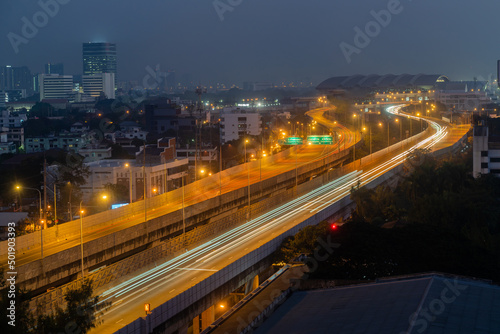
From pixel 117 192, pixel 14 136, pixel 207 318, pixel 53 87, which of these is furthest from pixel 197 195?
pixel 53 87

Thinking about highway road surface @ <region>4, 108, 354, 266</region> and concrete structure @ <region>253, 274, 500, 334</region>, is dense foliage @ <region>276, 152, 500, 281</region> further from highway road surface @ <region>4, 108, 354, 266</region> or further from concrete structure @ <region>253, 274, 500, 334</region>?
highway road surface @ <region>4, 108, 354, 266</region>

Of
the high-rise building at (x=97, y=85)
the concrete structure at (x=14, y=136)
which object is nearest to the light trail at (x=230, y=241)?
the concrete structure at (x=14, y=136)

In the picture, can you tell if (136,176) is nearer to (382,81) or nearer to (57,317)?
(57,317)

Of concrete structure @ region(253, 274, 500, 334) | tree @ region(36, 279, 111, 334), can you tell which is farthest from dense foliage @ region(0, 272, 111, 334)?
concrete structure @ region(253, 274, 500, 334)

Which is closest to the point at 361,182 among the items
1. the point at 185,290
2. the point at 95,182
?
the point at 95,182

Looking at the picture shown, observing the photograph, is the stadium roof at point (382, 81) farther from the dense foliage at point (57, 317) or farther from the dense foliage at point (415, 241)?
the dense foliage at point (57, 317)

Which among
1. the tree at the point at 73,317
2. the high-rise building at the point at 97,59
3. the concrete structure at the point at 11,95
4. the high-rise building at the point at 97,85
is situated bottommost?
→ the tree at the point at 73,317
